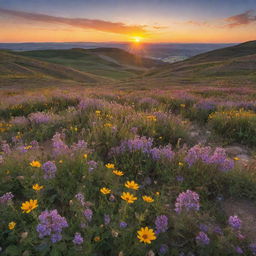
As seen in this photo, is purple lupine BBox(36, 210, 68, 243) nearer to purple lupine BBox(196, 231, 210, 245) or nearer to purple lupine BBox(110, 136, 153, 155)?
purple lupine BBox(196, 231, 210, 245)

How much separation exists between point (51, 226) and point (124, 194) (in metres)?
0.69

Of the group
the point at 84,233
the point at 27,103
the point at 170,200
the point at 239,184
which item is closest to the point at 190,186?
the point at 170,200

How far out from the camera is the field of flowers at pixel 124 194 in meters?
1.97

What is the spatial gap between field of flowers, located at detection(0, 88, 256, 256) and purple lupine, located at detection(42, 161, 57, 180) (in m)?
0.01

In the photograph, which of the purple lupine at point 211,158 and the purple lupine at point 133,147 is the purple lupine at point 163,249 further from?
the purple lupine at point 133,147

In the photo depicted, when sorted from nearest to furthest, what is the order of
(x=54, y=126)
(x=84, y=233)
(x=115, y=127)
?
1. (x=84, y=233)
2. (x=115, y=127)
3. (x=54, y=126)

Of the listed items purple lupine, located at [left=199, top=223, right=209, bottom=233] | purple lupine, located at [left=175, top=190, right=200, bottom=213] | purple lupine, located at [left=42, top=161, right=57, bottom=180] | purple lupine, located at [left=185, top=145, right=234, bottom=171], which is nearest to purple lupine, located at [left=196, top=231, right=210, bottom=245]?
purple lupine, located at [left=199, top=223, right=209, bottom=233]

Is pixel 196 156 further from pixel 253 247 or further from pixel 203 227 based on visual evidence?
pixel 253 247

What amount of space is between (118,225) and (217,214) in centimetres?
A: 119

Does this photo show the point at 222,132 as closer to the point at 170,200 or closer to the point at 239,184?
the point at 239,184

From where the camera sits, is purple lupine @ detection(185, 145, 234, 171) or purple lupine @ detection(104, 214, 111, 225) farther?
purple lupine @ detection(185, 145, 234, 171)

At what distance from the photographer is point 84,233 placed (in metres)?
2.00

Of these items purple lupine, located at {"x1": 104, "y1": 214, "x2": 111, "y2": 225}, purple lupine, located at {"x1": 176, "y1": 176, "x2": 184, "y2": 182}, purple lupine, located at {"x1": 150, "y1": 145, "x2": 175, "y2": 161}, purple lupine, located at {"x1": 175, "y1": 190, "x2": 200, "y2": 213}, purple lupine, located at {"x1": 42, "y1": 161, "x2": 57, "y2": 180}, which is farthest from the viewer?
purple lupine, located at {"x1": 150, "y1": 145, "x2": 175, "y2": 161}

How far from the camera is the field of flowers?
6.47 feet
